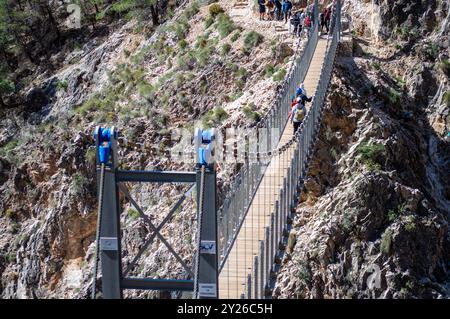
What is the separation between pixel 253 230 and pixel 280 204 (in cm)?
67

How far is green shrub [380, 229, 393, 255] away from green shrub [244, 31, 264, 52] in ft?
27.8

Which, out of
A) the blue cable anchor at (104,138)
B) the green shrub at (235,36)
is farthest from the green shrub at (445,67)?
the blue cable anchor at (104,138)

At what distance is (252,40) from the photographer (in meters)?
30.3

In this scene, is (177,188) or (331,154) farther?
(177,188)

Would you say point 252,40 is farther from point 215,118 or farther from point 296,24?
point 215,118

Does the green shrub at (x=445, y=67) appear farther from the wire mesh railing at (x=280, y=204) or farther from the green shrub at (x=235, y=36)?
the wire mesh railing at (x=280, y=204)

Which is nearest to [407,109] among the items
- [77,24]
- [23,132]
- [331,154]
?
[331,154]

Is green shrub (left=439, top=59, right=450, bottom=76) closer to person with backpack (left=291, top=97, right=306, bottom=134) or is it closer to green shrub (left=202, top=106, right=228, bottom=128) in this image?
green shrub (left=202, top=106, right=228, bottom=128)

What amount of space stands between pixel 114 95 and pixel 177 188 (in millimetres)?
6786

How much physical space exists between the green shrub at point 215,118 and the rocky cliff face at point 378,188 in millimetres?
3038

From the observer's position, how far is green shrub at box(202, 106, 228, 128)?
27469mm

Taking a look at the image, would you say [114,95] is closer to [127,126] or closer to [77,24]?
[127,126]

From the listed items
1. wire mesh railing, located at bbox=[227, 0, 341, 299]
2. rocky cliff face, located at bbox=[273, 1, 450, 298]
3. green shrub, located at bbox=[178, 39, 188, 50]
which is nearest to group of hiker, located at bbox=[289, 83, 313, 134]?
wire mesh railing, located at bbox=[227, 0, 341, 299]

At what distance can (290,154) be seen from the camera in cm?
2103
